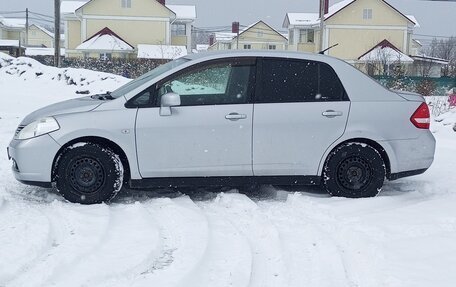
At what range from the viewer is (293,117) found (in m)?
6.37

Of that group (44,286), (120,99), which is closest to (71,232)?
(44,286)

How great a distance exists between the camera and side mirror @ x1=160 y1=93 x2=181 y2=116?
607 cm

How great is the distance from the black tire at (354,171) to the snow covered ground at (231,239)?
173 millimetres

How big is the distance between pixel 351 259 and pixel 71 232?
89.7 inches

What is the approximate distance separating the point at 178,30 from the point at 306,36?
487 inches

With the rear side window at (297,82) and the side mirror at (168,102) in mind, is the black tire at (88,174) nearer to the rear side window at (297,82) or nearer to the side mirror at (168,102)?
the side mirror at (168,102)

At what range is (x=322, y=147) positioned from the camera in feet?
21.1

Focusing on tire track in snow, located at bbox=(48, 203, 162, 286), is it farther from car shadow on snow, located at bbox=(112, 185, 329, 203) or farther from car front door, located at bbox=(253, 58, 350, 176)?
car front door, located at bbox=(253, 58, 350, 176)

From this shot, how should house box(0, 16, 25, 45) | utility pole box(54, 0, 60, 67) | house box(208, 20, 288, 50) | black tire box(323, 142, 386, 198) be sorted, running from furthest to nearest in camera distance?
house box(0, 16, 25, 45)
house box(208, 20, 288, 50)
utility pole box(54, 0, 60, 67)
black tire box(323, 142, 386, 198)

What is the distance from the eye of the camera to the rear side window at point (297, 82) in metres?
6.43

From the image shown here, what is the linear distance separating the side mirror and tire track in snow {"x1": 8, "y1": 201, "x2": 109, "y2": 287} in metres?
1.13

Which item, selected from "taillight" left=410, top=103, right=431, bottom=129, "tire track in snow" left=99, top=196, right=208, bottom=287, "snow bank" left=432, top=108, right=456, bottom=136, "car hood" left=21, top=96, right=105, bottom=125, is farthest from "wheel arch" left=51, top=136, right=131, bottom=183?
"snow bank" left=432, top=108, right=456, bottom=136

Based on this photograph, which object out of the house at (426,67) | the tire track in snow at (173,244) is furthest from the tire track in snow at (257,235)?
the house at (426,67)

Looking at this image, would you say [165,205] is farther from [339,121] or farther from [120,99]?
[339,121]
